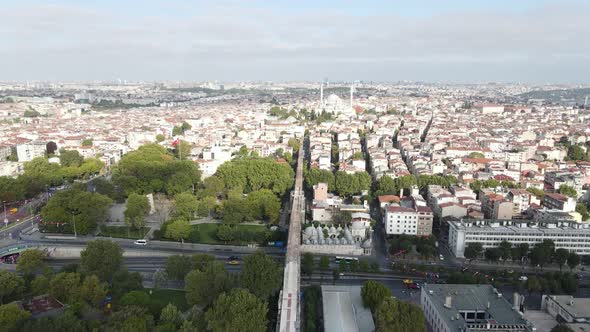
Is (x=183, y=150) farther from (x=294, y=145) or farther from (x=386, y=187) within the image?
(x=386, y=187)

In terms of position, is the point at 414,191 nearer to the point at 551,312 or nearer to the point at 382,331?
the point at 551,312

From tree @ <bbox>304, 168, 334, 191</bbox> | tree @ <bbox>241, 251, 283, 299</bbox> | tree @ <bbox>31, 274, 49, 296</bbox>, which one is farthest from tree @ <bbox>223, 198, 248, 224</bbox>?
tree @ <bbox>31, 274, 49, 296</bbox>

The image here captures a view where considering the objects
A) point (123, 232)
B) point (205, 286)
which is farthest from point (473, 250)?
point (123, 232)

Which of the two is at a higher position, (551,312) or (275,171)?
(275,171)

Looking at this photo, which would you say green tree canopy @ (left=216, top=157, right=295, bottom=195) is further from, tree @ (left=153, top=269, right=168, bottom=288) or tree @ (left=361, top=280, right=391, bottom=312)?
tree @ (left=361, top=280, right=391, bottom=312)

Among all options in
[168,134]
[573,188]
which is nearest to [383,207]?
[573,188]

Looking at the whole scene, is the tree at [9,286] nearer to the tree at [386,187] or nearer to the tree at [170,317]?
the tree at [170,317]

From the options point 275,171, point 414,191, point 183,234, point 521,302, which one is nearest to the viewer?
point 521,302

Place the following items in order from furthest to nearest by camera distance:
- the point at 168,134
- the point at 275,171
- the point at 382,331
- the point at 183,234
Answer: the point at 168,134
the point at 275,171
the point at 183,234
the point at 382,331
